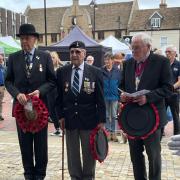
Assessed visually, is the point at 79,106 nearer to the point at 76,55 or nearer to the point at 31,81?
the point at 76,55

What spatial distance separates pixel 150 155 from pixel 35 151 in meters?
1.57

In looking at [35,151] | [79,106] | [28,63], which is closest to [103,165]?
[35,151]

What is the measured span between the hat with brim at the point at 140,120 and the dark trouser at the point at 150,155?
0.14 metres

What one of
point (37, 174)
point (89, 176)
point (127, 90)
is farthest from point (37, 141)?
point (127, 90)

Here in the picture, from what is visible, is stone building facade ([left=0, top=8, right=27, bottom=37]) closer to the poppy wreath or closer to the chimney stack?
the chimney stack

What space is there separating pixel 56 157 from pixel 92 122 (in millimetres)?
2178

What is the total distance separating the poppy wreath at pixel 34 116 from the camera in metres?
4.85

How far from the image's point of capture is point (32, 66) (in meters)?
5.03

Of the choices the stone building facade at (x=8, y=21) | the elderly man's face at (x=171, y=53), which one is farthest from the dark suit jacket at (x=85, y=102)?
the stone building facade at (x=8, y=21)

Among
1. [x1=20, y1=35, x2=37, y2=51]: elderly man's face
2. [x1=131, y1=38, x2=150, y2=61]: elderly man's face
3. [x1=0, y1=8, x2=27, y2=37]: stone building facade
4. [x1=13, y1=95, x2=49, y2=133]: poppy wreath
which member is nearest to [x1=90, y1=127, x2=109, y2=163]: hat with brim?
[x1=13, y1=95, x2=49, y2=133]: poppy wreath

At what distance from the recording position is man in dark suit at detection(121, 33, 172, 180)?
14.2 ft

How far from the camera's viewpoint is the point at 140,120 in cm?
440

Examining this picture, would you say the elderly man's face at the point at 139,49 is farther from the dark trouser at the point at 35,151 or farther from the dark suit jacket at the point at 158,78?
the dark trouser at the point at 35,151

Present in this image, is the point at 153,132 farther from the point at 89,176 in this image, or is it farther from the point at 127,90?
the point at 89,176
